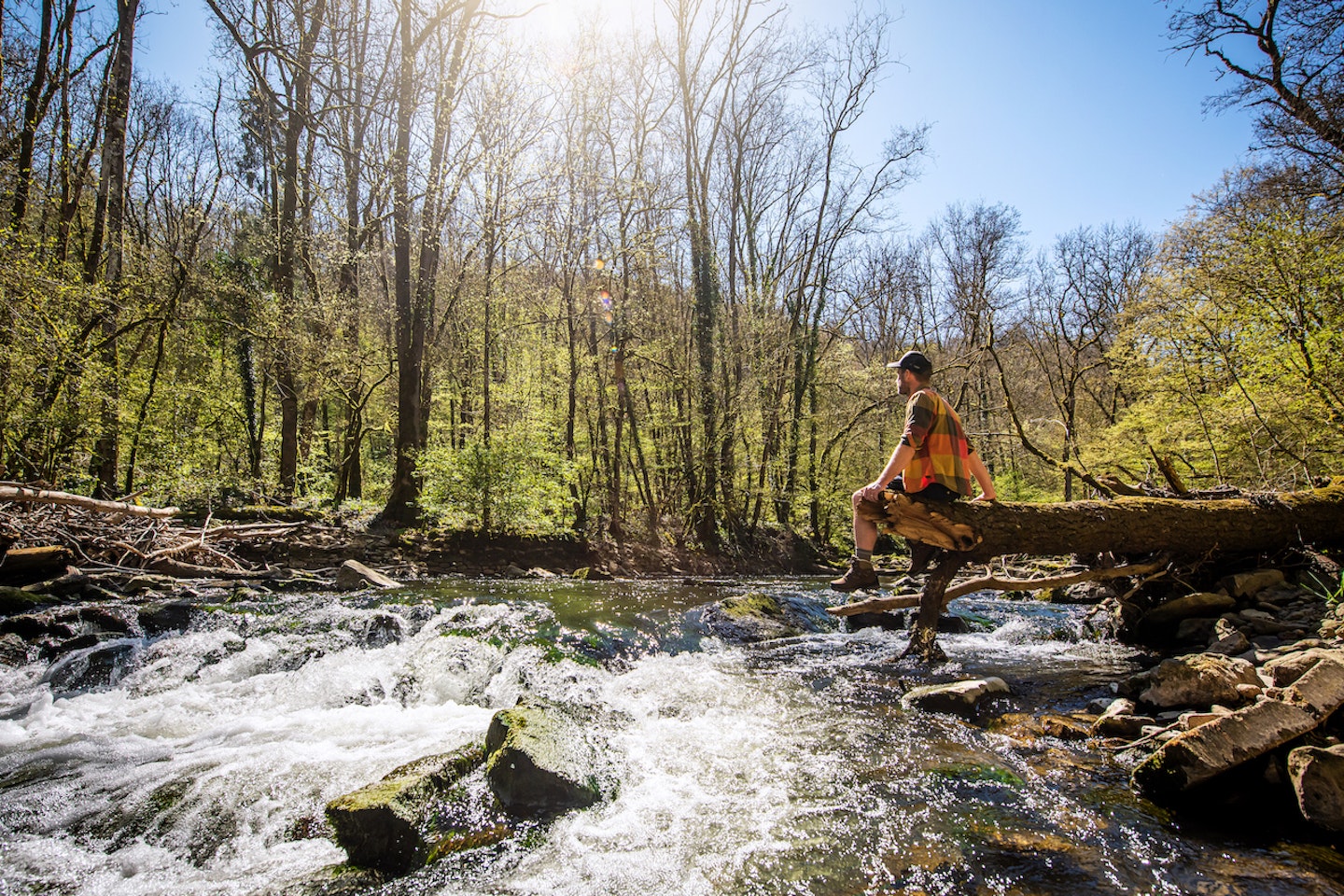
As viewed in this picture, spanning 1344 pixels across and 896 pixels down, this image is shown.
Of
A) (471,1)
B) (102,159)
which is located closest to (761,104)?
(102,159)

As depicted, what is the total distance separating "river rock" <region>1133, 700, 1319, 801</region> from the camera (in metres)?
3.18

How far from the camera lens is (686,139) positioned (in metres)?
18.2

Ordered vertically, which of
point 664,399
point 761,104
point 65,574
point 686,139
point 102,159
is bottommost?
point 65,574

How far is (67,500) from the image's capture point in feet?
25.3

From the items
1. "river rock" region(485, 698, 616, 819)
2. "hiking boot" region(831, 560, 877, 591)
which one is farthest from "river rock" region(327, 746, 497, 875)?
"hiking boot" region(831, 560, 877, 591)

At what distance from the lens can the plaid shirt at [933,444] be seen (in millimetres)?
5184

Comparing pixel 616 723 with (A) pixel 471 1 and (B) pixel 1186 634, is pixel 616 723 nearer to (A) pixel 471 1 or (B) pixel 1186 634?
(A) pixel 471 1

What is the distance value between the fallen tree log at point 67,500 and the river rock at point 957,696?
33.1ft

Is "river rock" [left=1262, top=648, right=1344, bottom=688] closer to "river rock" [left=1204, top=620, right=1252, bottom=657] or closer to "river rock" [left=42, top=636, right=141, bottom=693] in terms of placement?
"river rock" [left=1204, top=620, right=1252, bottom=657]

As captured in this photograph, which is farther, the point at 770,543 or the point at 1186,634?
the point at 770,543

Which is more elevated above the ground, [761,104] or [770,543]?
[761,104]

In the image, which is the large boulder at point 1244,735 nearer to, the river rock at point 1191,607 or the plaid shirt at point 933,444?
the plaid shirt at point 933,444

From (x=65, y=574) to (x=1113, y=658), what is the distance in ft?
41.7

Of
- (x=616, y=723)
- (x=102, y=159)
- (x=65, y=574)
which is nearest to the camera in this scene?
(x=616, y=723)
